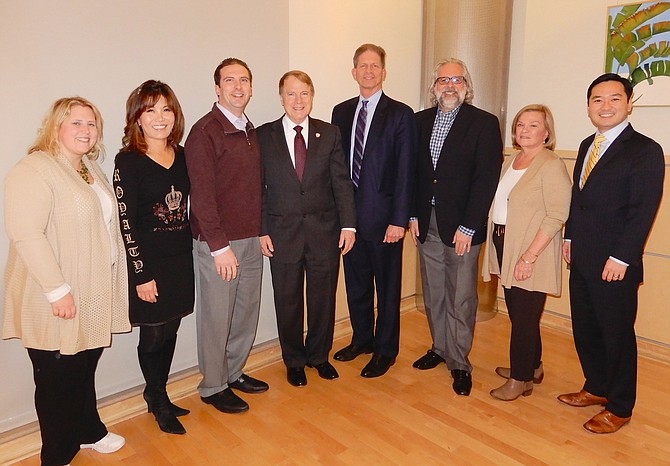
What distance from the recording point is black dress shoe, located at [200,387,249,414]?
2.70 m

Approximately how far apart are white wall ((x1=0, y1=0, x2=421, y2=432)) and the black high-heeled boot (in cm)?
28

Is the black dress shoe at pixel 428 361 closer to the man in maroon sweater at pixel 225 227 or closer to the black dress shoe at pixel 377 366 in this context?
the black dress shoe at pixel 377 366

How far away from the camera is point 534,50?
3822 millimetres

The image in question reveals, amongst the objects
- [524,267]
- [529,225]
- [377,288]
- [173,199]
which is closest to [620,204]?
[529,225]

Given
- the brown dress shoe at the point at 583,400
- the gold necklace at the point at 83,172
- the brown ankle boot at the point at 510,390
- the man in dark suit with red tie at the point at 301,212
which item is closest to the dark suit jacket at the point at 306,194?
the man in dark suit with red tie at the point at 301,212

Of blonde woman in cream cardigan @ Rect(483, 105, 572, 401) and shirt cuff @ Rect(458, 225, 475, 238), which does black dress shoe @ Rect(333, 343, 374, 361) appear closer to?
blonde woman in cream cardigan @ Rect(483, 105, 572, 401)

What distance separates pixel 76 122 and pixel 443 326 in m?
2.24

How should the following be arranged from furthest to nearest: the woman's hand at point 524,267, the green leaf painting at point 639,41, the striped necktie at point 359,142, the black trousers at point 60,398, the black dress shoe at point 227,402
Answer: the green leaf painting at point 639,41, the striped necktie at point 359,142, the black dress shoe at point 227,402, the woman's hand at point 524,267, the black trousers at point 60,398

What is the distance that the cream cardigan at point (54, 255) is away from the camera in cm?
192

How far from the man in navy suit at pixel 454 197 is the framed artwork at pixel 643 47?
124cm

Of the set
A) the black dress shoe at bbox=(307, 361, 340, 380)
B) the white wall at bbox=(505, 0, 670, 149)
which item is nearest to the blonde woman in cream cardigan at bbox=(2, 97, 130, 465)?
the black dress shoe at bbox=(307, 361, 340, 380)

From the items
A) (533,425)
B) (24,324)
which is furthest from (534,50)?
(24,324)

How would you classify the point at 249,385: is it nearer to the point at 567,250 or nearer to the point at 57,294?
the point at 57,294

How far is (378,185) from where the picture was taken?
2977mm
